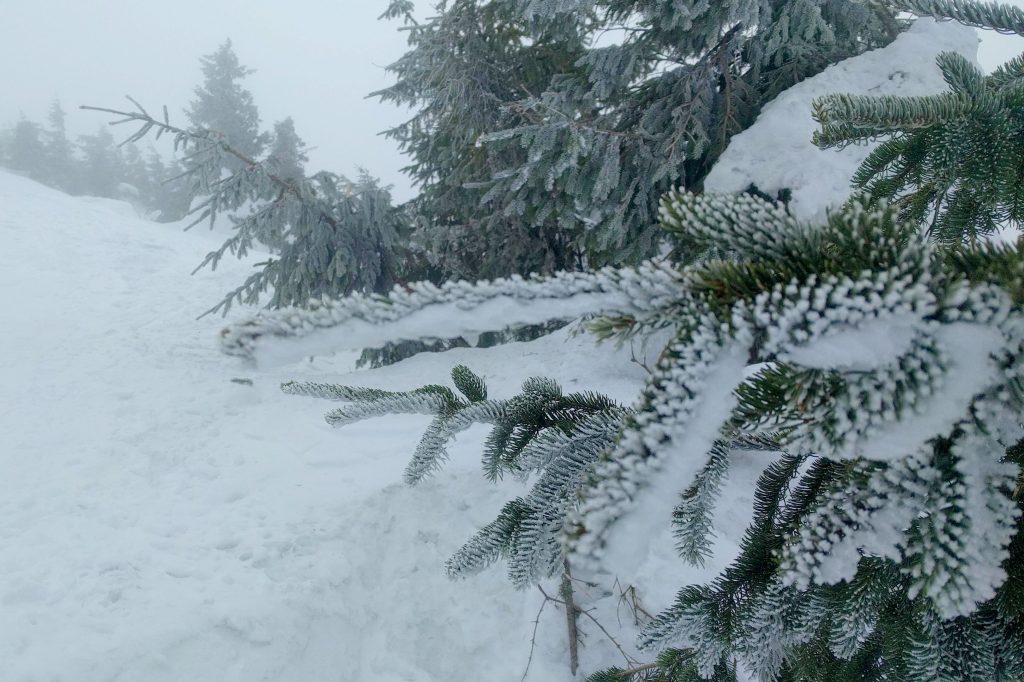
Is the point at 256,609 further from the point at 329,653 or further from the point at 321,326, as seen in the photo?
the point at 321,326

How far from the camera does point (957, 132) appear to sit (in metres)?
1.10

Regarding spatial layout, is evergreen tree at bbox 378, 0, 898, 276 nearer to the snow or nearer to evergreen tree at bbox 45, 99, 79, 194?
the snow

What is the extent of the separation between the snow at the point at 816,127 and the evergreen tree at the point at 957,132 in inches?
171

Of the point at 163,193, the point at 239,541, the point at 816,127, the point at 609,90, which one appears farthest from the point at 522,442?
the point at 163,193

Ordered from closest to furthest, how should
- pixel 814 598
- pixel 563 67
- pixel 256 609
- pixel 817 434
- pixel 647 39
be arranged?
pixel 817 434 < pixel 814 598 < pixel 256 609 < pixel 647 39 < pixel 563 67

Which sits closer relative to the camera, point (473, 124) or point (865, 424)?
point (865, 424)

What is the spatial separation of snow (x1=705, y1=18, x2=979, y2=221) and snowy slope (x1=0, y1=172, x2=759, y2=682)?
9.05ft

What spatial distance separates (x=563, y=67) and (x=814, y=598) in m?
8.34

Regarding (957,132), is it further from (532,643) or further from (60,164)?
(60,164)

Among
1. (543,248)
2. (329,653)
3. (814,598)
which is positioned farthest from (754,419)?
(543,248)

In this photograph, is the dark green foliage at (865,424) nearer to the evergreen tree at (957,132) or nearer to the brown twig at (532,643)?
the evergreen tree at (957,132)

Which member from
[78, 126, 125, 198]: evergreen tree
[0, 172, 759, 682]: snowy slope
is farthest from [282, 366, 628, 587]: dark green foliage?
[78, 126, 125, 198]: evergreen tree

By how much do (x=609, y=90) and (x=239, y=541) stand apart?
19.6 feet

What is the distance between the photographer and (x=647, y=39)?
6148 millimetres
